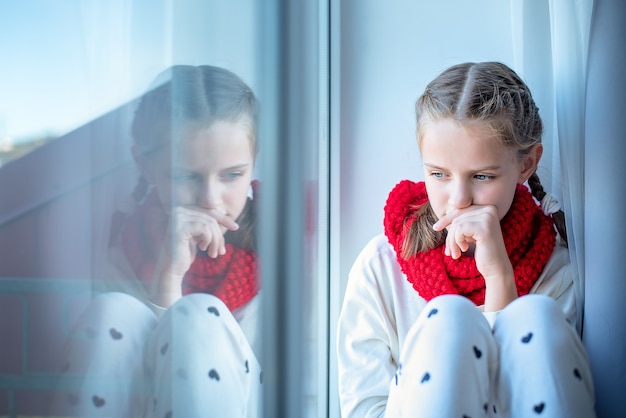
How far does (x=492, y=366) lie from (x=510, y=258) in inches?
11.8

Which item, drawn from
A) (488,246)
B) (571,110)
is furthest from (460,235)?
(571,110)

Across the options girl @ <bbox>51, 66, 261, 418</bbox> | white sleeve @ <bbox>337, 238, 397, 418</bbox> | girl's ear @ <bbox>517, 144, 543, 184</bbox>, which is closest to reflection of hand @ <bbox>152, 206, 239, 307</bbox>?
girl @ <bbox>51, 66, 261, 418</bbox>

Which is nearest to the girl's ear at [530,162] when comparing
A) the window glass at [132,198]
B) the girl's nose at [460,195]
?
the girl's nose at [460,195]

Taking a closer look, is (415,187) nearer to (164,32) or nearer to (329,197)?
(329,197)

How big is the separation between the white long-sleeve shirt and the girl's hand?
46mm

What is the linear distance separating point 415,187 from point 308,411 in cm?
50

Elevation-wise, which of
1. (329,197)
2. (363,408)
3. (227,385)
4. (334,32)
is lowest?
(363,408)

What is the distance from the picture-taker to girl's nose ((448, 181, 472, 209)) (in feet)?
4.01

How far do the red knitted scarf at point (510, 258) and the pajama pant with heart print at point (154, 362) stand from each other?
569 mm

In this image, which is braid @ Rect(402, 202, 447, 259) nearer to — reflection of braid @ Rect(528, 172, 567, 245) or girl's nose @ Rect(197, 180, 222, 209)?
reflection of braid @ Rect(528, 172, 567, 245)

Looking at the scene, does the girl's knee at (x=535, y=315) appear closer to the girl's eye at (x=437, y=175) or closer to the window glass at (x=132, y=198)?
the girl's eye at (x=437, y=175)

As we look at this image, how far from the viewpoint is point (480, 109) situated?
1.21 metres

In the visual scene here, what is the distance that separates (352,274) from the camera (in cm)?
134

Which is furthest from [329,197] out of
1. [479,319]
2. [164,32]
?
[164,32]
